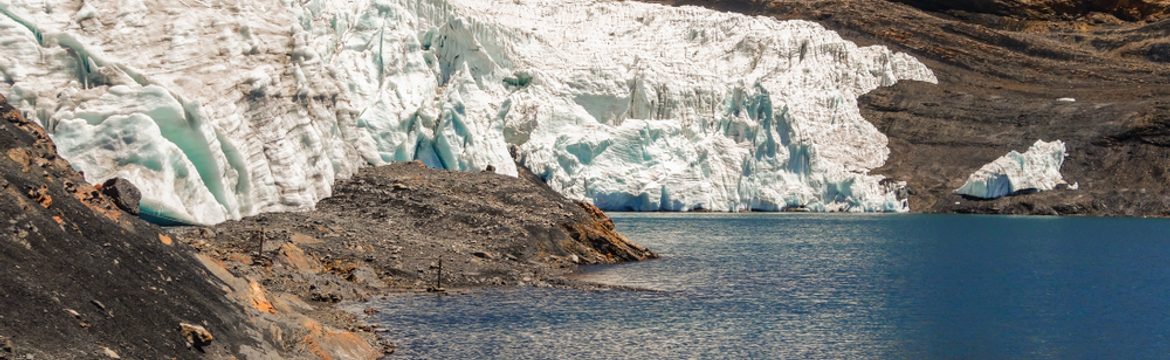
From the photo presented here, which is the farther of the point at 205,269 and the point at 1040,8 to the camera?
the point at 1040,8

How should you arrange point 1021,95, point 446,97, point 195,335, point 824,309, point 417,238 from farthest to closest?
point 1021,95
point 446,97
point 417,238
point 824,309
point 195,335

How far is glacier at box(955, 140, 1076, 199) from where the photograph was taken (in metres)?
94.9

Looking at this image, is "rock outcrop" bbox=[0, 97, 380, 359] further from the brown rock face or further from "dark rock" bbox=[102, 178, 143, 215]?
the brown rock face

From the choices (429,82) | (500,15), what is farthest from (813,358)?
(500,15)

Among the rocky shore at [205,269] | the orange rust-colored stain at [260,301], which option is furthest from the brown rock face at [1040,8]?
the orange rust-colored stain at [260,301]

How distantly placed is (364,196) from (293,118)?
376 cm

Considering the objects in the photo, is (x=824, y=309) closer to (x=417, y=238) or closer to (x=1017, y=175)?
(x=417, y=238)

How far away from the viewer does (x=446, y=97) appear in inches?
2377

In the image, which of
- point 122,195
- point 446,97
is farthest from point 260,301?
point 446,97

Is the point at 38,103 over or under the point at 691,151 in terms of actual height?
over

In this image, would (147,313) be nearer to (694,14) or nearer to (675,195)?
(675,195)

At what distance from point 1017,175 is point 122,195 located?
280ft

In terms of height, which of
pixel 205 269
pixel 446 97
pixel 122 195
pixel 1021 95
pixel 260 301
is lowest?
pixel 1021 95

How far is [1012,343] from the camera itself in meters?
26.8
